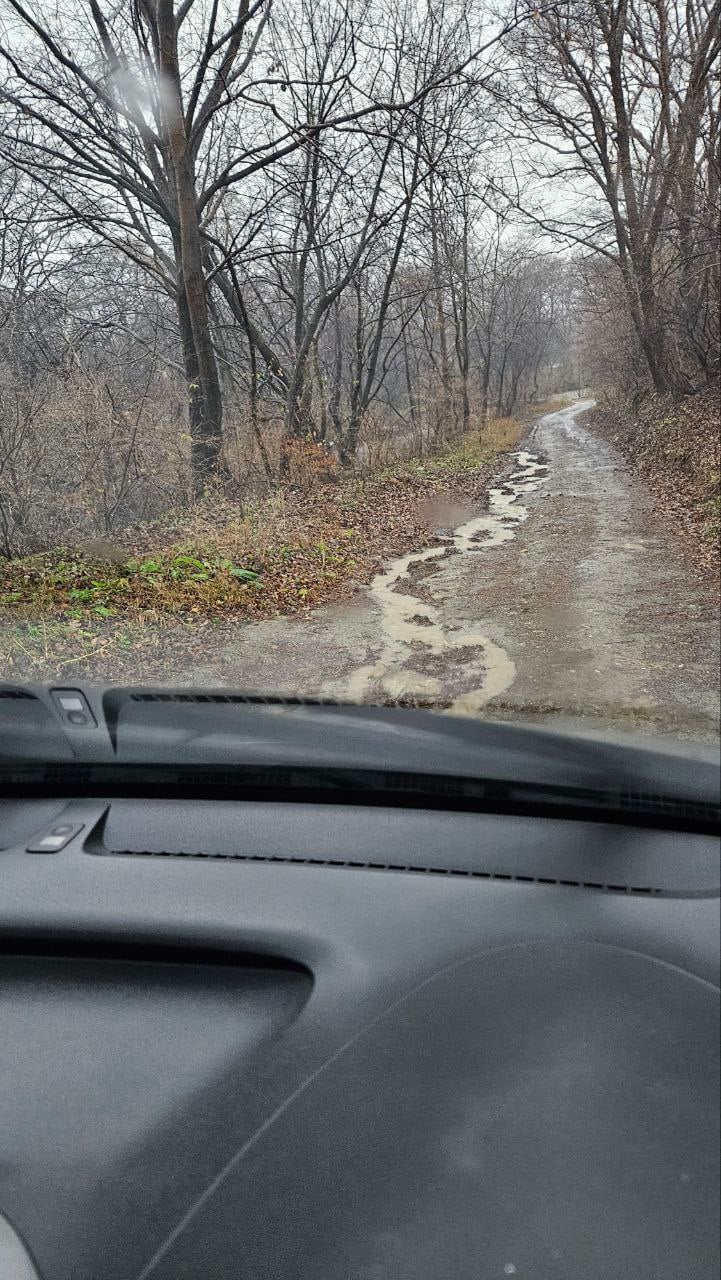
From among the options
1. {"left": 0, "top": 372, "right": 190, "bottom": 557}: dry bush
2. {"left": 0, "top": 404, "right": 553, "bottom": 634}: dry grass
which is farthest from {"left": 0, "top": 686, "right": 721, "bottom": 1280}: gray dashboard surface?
{"left": 0, "top": 372, "right": 190, "bottom": 557}: dry bush

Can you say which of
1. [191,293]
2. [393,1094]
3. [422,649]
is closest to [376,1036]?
[393,1094]

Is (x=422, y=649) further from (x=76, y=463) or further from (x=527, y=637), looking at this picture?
(x=76, y=463)

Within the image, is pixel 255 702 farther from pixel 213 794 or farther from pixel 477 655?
pixel 477 655

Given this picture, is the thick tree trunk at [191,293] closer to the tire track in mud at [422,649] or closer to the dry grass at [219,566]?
the dry grass at [219,566]

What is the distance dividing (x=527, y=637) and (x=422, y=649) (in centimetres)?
74

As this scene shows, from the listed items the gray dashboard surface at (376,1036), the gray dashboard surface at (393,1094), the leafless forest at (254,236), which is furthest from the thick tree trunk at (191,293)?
the gray dashboard surface at (393,1094)

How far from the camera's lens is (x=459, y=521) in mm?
12914

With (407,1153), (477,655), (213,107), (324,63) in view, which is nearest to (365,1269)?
(407,1153)

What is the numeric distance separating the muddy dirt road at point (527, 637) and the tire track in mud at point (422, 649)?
19 millimetres

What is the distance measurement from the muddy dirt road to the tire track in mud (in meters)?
0.02

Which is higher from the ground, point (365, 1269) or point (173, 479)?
point (173, 479)

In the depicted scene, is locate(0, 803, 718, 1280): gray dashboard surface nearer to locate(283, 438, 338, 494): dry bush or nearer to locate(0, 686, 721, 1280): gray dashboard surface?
locate(0, 686, 721, 1280): gray dashboard surface

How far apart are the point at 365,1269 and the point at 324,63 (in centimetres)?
1931

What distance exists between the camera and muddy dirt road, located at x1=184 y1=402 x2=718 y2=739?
4.18m
